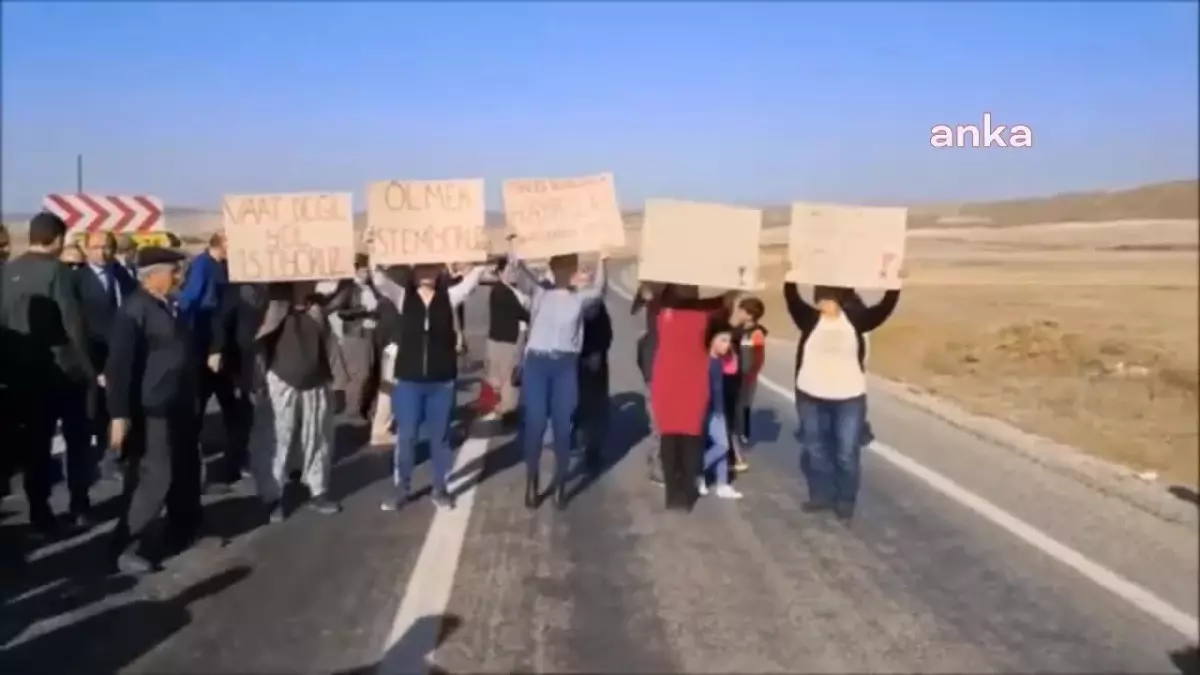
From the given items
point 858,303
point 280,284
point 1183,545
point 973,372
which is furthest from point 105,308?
point 973,372

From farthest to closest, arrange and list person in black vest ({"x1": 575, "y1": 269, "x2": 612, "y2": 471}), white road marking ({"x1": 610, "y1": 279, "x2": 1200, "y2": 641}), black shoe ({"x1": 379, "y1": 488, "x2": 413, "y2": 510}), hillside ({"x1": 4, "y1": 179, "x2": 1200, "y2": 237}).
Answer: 1. person in black vest ({"x1": 575, "y1": 269, "x2": 612, "y2": 471})
2. black shoe ({"x1": 379, "y1": 488, "x2": 413, "y2": 510})
3. white road marking ({"x1": 610, "y1": 279, "x2": 1200, "y2": 641})
4. hillside ({"x1": 4, "y1": 179, "x2": 1200, "y2": 237})

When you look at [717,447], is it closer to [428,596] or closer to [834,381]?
[834,381]

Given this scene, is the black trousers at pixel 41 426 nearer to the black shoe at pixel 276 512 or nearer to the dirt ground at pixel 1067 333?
the black shoe at pixel 276 512

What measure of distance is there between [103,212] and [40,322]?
7.62 m

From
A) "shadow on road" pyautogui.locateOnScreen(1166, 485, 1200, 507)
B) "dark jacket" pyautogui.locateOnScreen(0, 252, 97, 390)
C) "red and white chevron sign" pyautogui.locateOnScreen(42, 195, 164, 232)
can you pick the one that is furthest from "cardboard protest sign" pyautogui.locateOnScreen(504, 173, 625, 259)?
"red and white chevron sign" pyautogui.locateOnScreen(42, 195, 164, 232)

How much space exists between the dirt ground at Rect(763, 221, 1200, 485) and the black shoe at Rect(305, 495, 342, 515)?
3.39m

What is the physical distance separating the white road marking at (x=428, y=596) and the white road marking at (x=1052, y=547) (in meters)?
3.12

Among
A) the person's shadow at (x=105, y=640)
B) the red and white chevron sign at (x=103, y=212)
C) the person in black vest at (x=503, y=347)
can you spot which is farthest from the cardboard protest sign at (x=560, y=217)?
the red and white chevron sign at (x=103, y=212)

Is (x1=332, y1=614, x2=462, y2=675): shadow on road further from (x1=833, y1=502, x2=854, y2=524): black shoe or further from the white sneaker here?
the white sneaker

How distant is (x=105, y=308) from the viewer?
Result: 10.7 metres

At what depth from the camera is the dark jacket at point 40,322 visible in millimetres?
8836

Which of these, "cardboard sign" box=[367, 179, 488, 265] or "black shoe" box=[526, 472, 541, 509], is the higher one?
"cardboard sign" box=[367, 179, 488, 265]

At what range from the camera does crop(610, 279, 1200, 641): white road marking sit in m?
→ 6.77

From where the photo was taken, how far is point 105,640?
6.54 meters
